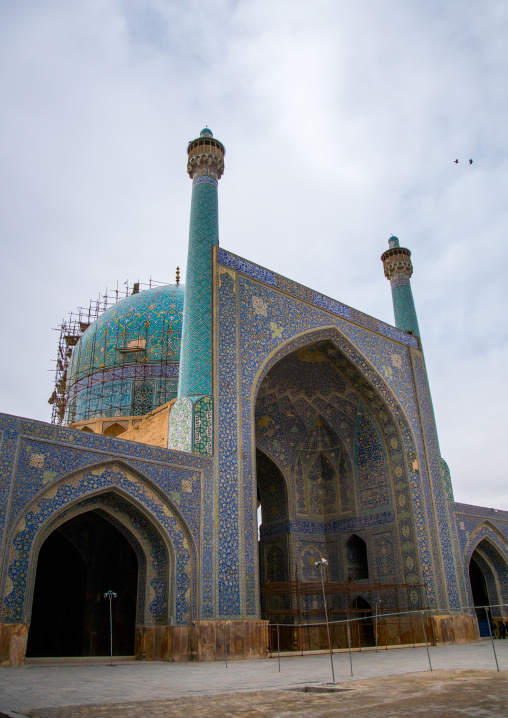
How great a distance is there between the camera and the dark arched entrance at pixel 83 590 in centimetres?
1127

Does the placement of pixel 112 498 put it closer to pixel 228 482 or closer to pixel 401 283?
pixel 228 482

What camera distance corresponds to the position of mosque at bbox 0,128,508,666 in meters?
7.81

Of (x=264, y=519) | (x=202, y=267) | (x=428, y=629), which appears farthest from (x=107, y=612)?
(x=202, y=267)

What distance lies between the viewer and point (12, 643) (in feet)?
20.9

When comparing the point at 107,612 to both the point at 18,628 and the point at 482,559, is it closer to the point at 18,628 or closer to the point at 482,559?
the point at 18,628

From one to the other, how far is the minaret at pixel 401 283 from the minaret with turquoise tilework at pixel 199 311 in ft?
18.5

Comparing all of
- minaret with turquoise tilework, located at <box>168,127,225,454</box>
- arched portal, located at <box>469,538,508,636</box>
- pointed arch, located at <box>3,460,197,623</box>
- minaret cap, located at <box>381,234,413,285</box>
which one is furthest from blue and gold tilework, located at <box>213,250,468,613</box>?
arched portal, located at <box>469,538,508,636</box>

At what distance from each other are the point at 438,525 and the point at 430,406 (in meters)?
2.74

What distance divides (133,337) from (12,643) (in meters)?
9.69

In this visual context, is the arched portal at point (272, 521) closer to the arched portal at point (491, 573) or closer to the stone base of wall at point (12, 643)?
the arched portal at point (491, 573)

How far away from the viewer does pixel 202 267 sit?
10430 mm

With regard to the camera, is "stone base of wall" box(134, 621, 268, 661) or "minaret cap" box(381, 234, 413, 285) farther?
"minaret cap" box(381, 234, 413, 285)

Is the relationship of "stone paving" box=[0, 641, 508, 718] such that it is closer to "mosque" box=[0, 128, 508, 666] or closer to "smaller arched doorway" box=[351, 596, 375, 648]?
"mosque" box=[0, 128, 508, 666]

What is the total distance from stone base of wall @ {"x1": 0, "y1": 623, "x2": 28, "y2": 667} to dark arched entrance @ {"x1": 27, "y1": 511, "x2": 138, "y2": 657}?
472 cm
